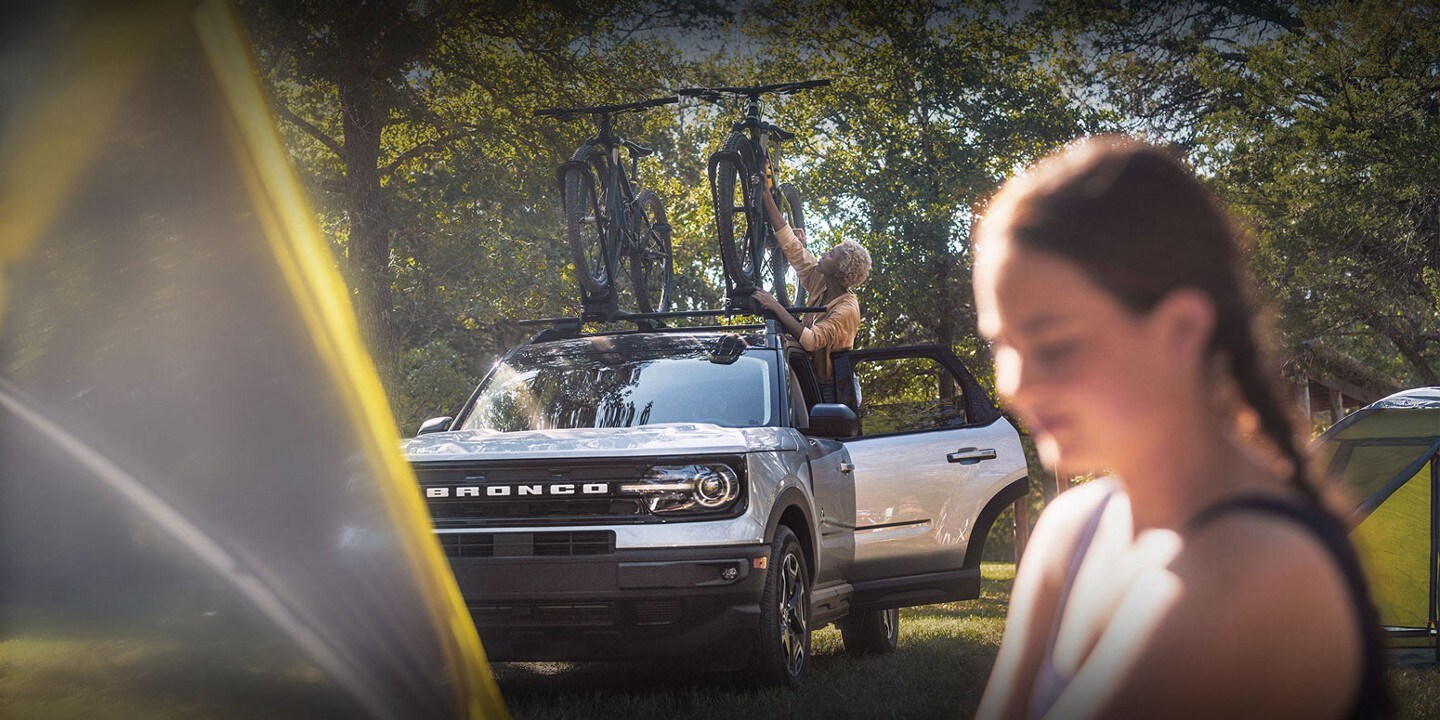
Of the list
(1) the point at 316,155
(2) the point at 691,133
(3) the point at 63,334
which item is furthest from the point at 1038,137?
(3) the point at 63,334

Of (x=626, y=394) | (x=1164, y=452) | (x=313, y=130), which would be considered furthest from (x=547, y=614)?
(x=313, y=130)

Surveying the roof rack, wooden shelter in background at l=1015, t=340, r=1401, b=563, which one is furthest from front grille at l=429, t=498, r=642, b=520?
wooden shelter in background at l=1015, t=340, r=1401, b=563

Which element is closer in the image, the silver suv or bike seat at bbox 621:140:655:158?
the silver suv

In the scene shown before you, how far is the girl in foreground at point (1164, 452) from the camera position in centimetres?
93

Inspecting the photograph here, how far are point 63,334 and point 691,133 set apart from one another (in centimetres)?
1653

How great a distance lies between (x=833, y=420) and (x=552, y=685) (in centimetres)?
212

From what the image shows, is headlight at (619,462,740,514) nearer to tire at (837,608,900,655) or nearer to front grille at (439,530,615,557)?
front grille at (439,530,615,557)

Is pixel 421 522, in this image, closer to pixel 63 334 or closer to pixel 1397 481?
pixel 1397 481

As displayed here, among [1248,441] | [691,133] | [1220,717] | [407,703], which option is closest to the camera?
[1220,717]

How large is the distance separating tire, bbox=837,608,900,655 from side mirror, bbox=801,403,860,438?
88.7 inches

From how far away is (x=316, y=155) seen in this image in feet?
72.2

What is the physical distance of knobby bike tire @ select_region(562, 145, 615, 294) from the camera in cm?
1052

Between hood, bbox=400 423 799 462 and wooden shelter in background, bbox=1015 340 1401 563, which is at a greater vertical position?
hood, bbox=400 423 799 462

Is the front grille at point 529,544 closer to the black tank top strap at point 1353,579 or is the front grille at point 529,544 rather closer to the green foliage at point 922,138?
the black tank top strap at point 1353,579
